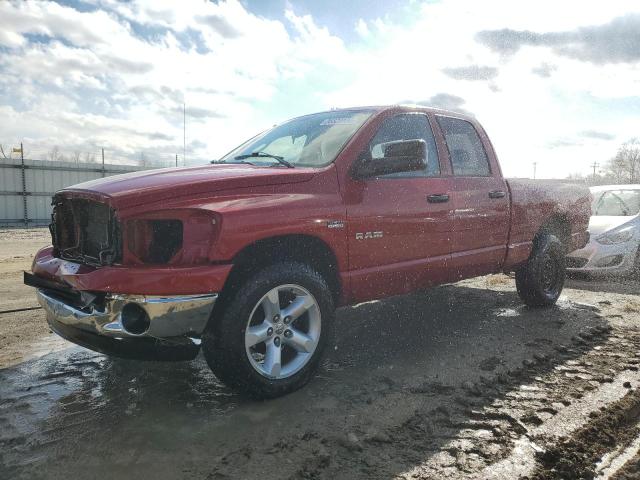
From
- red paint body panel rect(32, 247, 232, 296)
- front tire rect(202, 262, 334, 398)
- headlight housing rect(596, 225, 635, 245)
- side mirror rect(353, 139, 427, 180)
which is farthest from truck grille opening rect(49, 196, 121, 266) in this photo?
headlight housing rect(596, 225, 635, 245)

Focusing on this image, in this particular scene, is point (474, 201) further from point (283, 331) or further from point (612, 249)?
point (612, 249)

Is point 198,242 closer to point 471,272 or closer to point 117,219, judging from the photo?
point 117,219

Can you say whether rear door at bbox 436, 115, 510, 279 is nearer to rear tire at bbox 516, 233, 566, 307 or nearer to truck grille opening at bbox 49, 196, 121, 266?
rear tire at bbox 516, 233, 566, 307

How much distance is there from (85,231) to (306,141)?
5.43 feet

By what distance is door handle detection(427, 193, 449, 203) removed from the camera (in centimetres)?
383

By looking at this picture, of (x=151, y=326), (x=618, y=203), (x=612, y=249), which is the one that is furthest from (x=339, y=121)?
(x=618, y=203)

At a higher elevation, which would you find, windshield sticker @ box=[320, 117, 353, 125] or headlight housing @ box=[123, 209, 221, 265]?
windshield sticker @ box=[320, 117, 353, 125]

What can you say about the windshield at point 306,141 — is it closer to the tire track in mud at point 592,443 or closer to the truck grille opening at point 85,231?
the truck grille opening at point 85,231

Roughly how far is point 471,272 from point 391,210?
1.24 m

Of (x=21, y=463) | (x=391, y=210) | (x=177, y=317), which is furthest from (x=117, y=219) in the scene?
(x=391, y=210)

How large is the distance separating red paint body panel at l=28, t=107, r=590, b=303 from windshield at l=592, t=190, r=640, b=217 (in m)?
3.59

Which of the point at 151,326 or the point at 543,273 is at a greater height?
the point at 151,326

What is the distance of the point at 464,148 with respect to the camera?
450 cm

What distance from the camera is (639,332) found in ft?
14.5
